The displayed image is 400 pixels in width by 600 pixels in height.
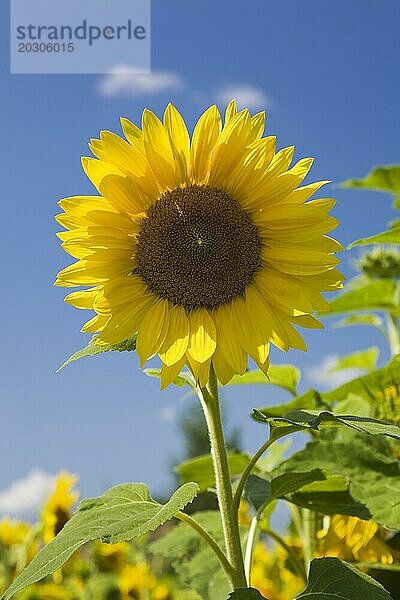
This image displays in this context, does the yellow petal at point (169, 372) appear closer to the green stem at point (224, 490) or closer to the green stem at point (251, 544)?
the green stem at point (224, 490)

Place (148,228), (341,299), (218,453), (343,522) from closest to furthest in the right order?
(218,453)
(148,228)
(343,522)
(341,299)

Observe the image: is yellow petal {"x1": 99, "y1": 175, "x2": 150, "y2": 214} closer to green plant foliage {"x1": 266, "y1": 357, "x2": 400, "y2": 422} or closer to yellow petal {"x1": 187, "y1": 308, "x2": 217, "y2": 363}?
yellow petal {"x1": 187, "y1": 308, "x2": 217, "y2": 363}

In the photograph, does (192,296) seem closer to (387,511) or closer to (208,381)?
(208,381)

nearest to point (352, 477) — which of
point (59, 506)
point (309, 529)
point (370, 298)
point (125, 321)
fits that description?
point (309, 529)

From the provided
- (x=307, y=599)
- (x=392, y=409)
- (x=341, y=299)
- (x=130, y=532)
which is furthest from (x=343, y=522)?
(x=341, y=299)

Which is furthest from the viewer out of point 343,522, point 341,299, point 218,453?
point 341,299

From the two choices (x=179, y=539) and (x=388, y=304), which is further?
(x=388, y=304)

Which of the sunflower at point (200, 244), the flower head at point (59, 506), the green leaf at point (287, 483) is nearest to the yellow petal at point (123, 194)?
the sunflower at point (200, 244)
